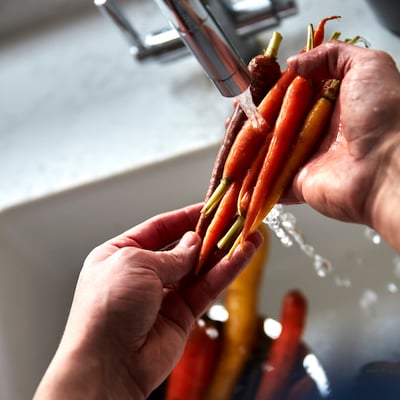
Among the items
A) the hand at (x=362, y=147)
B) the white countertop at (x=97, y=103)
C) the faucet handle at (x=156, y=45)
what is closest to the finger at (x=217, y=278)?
the hand at (x=362, y=147)

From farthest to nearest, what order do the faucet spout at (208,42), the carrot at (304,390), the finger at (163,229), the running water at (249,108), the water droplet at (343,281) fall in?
the water droplet at (343,281) → the carrot at (304,390) → the finger at (163,229) → the running water at (249,108) → the faucet spout at (208,42)

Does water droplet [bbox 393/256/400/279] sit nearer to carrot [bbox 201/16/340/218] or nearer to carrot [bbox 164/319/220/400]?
carrot [bbox 164/319/220/400]

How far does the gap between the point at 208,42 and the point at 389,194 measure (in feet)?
0.76

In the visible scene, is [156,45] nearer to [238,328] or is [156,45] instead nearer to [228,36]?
[228,36]

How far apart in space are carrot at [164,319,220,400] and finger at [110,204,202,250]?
26 centimetres

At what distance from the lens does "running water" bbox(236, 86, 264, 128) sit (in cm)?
71

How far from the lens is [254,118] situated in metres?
0.76

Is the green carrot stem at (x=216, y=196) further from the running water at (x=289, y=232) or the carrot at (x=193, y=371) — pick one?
the carrot at (x=193, y=371)

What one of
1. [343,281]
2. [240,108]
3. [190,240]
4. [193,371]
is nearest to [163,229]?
[190,240]

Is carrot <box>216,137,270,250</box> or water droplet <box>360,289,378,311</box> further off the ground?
carrot <box>216,137,270,250</box>

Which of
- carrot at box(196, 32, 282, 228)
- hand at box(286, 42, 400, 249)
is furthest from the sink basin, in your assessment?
hand at box(286, 42, 400, 249)

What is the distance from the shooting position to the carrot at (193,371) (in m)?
1.03

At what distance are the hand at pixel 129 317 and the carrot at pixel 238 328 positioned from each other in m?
0.28

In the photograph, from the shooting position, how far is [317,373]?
3.35 ft
